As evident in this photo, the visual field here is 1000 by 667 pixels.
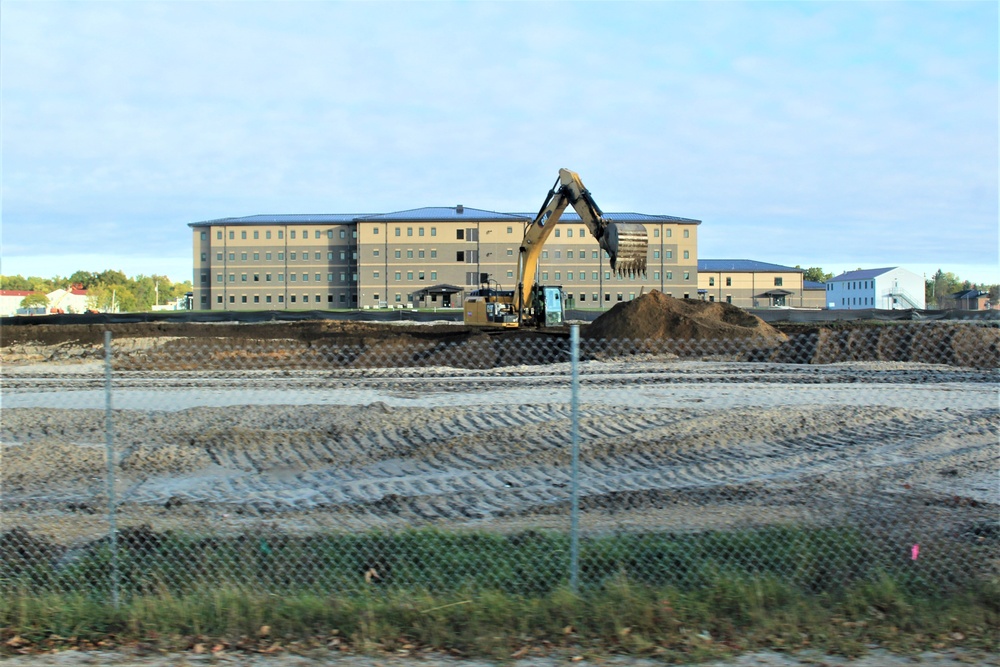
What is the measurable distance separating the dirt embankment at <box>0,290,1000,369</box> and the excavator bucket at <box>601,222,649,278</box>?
7.29 feet

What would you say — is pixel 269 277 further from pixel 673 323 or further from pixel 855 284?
pixel 855 284

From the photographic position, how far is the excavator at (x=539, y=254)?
2359 centimetres

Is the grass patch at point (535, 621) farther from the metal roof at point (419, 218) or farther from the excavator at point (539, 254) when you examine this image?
the metal roof at point (419, 218)

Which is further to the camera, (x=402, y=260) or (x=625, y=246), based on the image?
(x=402, y=260)

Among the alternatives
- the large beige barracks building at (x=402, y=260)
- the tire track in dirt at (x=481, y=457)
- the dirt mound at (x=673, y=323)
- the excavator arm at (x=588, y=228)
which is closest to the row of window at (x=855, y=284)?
the large beige barracks building at (x=402, y=260)

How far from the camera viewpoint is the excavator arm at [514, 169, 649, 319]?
76.8 ft

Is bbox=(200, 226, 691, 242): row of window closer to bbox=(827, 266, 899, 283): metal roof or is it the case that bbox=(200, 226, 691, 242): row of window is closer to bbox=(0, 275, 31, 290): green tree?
bbox=(827, 266, 899, 283): metal roof

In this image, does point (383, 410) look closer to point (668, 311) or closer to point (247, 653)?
point (247, 653)

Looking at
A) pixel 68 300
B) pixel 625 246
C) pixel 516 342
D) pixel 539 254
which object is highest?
pixel 68 300

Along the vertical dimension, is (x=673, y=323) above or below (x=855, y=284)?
below

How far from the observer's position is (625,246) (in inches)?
917

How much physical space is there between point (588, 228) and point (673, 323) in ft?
15.7

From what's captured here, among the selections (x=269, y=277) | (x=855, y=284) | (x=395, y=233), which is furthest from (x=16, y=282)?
A: (x=855, y=284)

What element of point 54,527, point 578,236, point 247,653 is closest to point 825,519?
point 247,653
